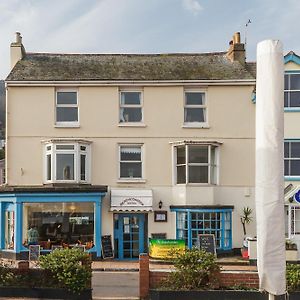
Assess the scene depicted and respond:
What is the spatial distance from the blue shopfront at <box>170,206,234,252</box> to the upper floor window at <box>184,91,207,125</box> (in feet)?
13.3

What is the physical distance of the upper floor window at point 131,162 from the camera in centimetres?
2302

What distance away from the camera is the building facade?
874 inches

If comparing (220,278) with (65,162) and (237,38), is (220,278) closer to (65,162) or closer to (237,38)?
(65,162)

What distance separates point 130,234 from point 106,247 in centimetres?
130

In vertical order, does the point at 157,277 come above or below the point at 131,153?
below

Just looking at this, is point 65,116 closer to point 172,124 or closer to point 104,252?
point 172,124

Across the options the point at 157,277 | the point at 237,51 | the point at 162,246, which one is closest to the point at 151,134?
the point at 162,246

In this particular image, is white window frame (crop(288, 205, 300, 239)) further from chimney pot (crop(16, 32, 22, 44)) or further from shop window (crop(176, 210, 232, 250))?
chimney pot (crop(16, 32, 22, 44))

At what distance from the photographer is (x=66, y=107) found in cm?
2316

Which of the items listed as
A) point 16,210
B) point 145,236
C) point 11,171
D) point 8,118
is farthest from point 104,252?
point 8,118

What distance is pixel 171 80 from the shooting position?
22984 mm

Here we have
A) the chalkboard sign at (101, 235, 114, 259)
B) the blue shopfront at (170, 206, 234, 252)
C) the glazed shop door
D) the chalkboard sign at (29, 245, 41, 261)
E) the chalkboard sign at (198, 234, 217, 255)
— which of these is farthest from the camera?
the glazed shop door

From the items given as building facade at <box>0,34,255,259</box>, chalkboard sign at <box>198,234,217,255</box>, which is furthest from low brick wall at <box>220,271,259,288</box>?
building facade at <box>0,34,255,259</box>

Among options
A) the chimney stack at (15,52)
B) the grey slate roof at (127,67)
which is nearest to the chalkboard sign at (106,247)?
the grey slate roof at (127,67)
